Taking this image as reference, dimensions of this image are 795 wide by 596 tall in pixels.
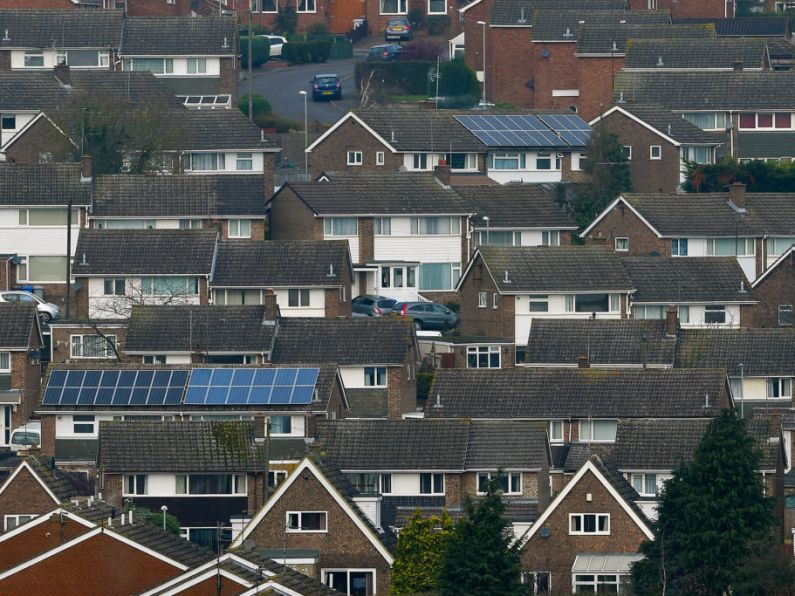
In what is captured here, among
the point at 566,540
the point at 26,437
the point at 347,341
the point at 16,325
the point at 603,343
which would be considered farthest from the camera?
the point at 603,343

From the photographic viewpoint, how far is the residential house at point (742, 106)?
338 feet

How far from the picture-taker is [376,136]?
326 feet

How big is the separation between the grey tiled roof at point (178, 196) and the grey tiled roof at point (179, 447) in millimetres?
22264

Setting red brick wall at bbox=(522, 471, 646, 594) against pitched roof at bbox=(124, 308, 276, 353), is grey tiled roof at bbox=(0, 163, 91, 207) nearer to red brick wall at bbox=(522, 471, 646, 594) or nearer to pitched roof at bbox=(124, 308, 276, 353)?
pitched roof at bbox=(124, 308, 276, 353)

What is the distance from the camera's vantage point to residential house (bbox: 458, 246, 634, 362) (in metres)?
87.1

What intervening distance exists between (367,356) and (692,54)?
32539mm

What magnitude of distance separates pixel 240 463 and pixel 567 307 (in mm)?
20549

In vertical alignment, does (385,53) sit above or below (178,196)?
above

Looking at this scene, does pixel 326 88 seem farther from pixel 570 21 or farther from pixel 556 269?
pixel 556 269

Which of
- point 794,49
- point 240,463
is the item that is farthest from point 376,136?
point 240,463

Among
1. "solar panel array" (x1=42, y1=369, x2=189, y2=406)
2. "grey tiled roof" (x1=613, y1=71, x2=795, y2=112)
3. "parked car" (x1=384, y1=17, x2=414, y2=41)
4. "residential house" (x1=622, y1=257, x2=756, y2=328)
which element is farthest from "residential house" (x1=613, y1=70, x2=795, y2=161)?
"solar panel array" (x1=42, y1=369, x2=189, y2=406)

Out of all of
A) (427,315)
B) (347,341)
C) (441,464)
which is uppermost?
(427,315)

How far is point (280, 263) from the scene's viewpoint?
86562 mm

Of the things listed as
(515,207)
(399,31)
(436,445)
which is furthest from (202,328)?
(399,31)
